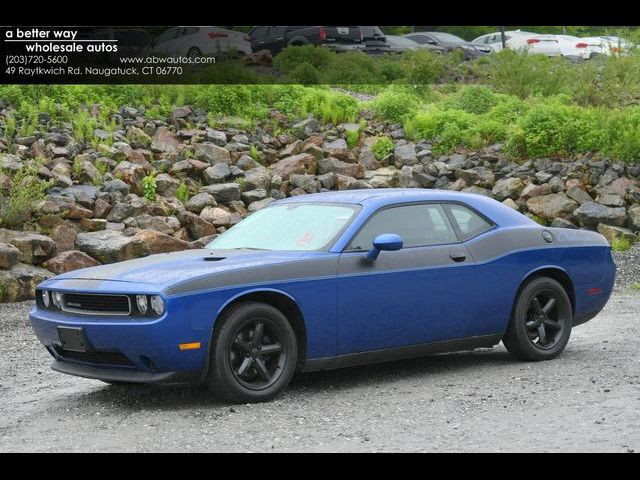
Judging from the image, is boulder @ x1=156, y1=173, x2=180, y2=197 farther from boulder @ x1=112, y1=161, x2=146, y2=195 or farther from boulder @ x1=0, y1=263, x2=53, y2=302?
boulder @ x1=0, y1=263, x2=53, y2=302

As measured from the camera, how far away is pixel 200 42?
87.9 ft

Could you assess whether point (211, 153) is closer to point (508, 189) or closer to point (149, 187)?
point (149, 187)

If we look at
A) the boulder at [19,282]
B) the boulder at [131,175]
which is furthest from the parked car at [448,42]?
the boulder at [19,282]

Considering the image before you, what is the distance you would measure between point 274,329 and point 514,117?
16.0 meters

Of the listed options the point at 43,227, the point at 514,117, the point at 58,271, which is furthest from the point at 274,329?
the point at 514,117

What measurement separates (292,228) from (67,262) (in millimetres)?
7108

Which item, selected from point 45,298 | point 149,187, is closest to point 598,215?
point 149,187

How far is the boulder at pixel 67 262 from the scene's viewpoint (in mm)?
15305

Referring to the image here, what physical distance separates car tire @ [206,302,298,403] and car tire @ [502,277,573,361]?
2.26 metres

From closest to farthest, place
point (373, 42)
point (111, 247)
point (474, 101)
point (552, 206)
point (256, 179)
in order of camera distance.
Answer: point (111, 247) → point (256, 179) → point (552, 206) → point (474, 101) → point (373, 42)

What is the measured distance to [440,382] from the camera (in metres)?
8.89

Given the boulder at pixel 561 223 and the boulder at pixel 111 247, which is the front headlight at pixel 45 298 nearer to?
the boulder at pixel 111 247

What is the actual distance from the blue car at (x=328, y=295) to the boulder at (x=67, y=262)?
6367mm

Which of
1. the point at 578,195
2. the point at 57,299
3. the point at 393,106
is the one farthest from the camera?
the point at 393,106
